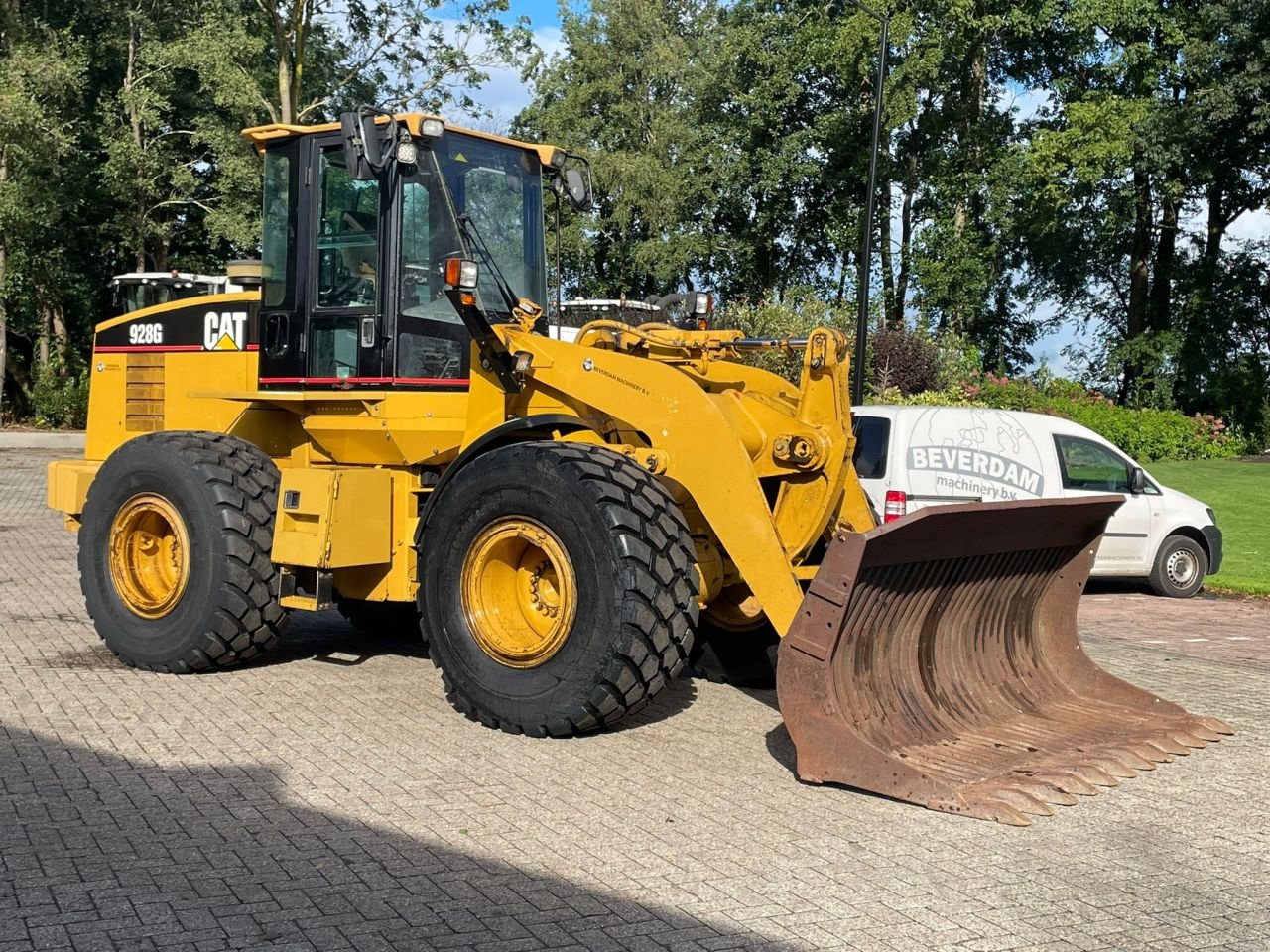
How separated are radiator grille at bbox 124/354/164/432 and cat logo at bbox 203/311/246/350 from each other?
1.51 feet

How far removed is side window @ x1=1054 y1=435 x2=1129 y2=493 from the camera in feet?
43.5

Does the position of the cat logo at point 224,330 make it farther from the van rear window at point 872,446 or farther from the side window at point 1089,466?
the side window at point 1089,466

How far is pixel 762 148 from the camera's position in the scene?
48.1 m

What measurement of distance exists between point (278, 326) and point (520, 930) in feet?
16.3

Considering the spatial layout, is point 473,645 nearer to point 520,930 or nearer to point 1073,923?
point 520,930

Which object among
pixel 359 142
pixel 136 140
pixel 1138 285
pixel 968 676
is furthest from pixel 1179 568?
pixel 136 140

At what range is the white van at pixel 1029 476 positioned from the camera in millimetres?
12039

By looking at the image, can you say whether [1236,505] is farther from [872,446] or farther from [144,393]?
[144,393]

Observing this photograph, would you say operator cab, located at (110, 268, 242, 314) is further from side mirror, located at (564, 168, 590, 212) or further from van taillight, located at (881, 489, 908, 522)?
side mirror, located at (564, 168, 590, 212)

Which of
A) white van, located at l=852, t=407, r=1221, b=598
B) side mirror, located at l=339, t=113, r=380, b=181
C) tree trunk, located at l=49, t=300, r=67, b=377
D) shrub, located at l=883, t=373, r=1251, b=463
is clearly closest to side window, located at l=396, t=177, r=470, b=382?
side mirror, located at l=339, t=113, r=380, b=181

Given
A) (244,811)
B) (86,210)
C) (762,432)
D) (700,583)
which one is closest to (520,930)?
(244,811)

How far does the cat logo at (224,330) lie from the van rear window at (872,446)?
5502 millimetres

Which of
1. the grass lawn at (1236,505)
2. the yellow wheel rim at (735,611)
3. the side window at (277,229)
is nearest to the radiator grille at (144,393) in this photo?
the side window at (277,229)

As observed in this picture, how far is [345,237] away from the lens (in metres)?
8.20
